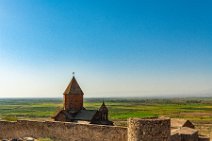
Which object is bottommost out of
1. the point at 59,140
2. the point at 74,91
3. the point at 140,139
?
the point at 59,140

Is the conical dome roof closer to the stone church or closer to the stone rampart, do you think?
the stone church

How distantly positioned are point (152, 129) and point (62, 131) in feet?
31.4

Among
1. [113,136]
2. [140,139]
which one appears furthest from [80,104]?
[140,139]

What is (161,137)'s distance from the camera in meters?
11.0

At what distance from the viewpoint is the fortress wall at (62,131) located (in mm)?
17031

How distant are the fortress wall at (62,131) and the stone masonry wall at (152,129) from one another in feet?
16.7

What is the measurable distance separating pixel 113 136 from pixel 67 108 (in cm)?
877

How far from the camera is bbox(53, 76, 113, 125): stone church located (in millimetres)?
23016

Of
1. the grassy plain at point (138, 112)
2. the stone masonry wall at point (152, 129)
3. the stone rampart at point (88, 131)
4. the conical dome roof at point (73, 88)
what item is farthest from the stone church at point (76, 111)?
the stone masonry wall at point (152, 129)

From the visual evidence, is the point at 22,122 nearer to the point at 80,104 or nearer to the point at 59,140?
the point at 59,140

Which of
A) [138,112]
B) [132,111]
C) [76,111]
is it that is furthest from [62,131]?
[132,111]

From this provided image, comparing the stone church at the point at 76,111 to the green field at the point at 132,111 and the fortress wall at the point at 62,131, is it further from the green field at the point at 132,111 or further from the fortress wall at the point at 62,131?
the green field at the point at 132,111

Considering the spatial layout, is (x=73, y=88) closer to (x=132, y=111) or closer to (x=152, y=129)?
(x=152, y=129)

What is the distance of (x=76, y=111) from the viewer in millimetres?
24516
